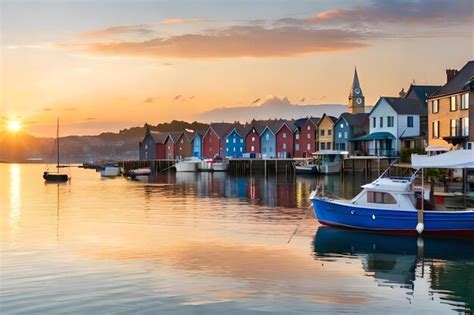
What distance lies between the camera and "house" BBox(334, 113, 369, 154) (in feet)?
346

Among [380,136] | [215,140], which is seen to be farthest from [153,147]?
[380,136]

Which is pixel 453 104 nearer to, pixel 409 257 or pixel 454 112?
pixel 454 112

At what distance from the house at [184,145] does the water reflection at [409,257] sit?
374 feet

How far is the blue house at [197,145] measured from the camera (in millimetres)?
141750

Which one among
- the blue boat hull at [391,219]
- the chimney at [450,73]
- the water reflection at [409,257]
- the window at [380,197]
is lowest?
the water reflection at [409,257]

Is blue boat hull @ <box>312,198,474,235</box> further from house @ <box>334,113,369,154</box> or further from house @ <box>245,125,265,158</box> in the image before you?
house @ <box>245,125,265,158</box>

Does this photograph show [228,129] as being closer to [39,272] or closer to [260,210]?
[260,210]

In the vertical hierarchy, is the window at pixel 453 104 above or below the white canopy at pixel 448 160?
above

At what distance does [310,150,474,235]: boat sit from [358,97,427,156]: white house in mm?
59009

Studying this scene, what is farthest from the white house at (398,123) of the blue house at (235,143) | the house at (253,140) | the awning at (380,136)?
the blue house at (235,143)

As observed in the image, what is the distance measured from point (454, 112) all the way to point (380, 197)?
36.3m

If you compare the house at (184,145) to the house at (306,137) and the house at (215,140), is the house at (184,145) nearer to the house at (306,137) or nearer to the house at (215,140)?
the house at (215,140)

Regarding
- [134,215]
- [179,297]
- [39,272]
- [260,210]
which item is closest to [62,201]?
[134,215]

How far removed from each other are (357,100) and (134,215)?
329ft
